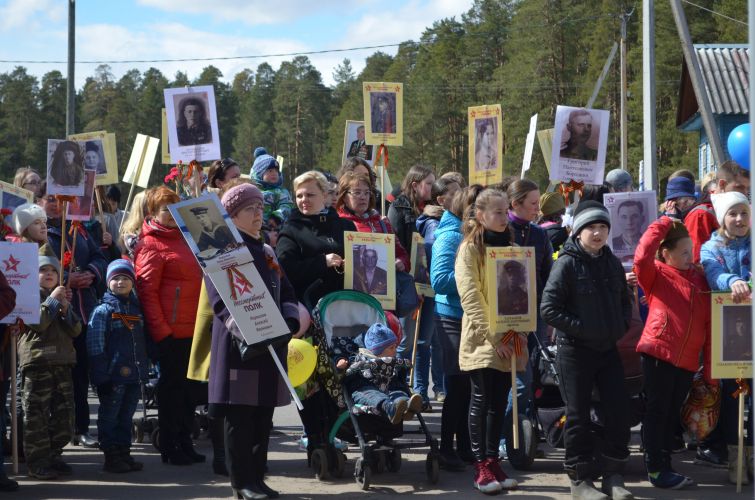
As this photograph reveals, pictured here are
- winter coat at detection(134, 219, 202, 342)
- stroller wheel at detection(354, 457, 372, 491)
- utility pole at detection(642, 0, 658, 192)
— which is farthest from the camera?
utility pole at detection(642, 0, 658, 192)

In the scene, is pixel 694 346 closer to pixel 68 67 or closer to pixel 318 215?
pixel 318 215

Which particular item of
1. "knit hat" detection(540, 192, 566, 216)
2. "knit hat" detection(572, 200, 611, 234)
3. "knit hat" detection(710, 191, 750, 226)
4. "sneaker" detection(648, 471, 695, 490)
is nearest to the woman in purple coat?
"knit hat" detection(572, 200, 611, 234)

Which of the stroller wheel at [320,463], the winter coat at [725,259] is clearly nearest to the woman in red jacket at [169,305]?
the stroller wheel at [320,463]

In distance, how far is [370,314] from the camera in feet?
26.1

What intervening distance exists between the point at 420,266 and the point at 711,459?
3.26 meters

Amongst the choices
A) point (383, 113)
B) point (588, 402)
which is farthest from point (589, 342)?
point (383, 113)

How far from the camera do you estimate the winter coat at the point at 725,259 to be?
291 inches

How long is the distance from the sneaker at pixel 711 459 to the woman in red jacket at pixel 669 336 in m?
0.77

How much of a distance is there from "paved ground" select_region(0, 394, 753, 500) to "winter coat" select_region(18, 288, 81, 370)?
0.82 metres

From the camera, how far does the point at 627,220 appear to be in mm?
8359

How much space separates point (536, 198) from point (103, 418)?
3465 mm

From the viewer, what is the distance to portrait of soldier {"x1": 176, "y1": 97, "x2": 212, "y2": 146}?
10766 mm

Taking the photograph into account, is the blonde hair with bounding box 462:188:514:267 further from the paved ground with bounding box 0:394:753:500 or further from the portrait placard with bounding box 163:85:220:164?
the portrait placard with bounding box 163:85:220:164

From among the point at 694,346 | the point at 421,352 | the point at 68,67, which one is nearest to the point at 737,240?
the point at 694,346
